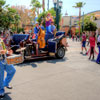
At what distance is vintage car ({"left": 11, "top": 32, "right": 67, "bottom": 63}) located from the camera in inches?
328

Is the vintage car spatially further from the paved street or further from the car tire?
the paved street

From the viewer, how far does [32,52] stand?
8.67 m

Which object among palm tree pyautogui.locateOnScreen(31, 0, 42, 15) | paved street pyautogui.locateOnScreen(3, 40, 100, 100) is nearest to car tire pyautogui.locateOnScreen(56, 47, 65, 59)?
paved street pyautogui.locateOnScreen(3, 40, 100, 100)

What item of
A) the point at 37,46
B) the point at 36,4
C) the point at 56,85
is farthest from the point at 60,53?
the point at 36,4

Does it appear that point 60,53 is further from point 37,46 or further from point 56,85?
point 56,85

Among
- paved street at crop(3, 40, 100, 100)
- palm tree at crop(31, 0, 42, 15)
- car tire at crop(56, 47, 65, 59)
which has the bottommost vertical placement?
paved street at crop(3, 40, 100, 100)

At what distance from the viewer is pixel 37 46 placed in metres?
8.58

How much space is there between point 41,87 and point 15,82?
954 millimetres

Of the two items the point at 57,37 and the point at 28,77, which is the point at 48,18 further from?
the point at 28,77

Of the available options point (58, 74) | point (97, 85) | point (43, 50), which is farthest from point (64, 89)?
point (43, 50)

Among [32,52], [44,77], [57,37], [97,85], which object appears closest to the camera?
[97,85]

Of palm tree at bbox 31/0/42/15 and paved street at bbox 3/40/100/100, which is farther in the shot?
palm tree at bbox 31/0/42/15

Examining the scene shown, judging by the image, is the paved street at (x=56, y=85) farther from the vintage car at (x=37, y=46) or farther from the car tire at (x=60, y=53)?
the car tire at (x=60, y=53)

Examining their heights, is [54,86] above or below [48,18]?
below
